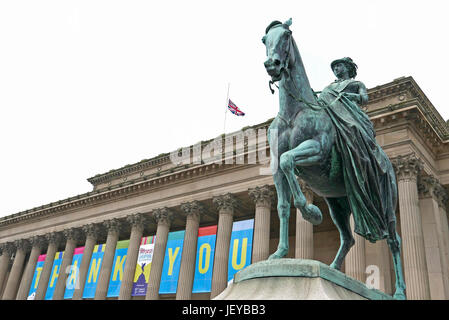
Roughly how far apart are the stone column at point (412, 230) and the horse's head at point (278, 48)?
17042 mm

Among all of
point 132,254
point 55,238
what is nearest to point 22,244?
point 55,238

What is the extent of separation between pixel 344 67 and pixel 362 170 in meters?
2.08

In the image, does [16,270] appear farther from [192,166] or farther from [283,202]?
[283,202]

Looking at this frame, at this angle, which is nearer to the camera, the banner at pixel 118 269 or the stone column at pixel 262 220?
the stone column at pixel 262 220

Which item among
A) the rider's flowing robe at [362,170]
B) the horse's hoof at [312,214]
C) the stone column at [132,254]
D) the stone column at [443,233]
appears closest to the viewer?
the horse's hoof at [312,214]

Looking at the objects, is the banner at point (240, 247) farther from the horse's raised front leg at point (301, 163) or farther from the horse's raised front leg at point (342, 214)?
the horse's raised front leg at point (301, 163)

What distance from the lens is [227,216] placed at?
28.4 m

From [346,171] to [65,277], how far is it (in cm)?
3538

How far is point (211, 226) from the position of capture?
30250 millimetres

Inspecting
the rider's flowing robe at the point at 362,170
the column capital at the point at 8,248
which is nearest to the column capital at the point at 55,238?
the column capital at the point at 8,248

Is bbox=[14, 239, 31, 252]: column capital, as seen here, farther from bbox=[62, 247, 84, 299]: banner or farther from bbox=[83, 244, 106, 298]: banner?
bbox=[83, 244, 106, 298]: banner

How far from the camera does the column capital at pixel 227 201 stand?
94.3 feet
